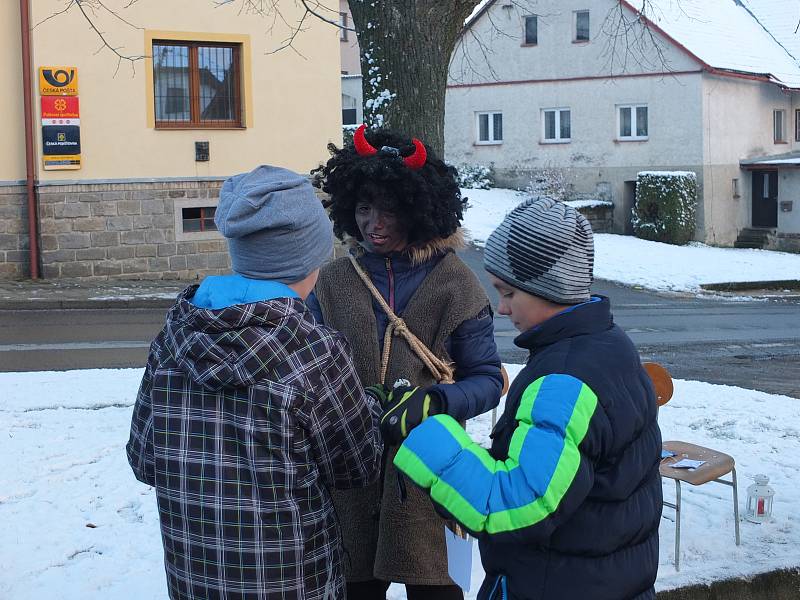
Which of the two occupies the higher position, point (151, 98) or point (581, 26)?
point (581, 26)

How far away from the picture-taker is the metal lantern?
5.35 m

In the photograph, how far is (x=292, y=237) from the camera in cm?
262

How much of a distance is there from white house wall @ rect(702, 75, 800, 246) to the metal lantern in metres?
27.8

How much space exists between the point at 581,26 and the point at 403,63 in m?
28.9

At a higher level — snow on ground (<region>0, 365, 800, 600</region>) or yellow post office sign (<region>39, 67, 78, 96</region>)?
yellow post office sign (<region>39, 67, 78, 96</region>)

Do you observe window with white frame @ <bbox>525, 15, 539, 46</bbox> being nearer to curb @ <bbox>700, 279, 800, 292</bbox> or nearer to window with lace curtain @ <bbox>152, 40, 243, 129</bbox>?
curb @ <bbox>700, 279, 800, 292</bbox>

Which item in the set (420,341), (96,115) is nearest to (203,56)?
(96,115)

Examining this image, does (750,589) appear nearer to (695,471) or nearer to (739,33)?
(695,471)

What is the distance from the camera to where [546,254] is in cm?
252

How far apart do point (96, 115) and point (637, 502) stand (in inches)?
649

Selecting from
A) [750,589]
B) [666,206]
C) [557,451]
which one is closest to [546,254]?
[557,451]

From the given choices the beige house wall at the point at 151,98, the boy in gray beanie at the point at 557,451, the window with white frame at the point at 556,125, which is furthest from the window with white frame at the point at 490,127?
the boy in gray beanie at the point at 557,451

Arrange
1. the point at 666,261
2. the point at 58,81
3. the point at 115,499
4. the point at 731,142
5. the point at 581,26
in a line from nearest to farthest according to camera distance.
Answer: the point at 115,499 < the point at 58,81 < the point at 666,261 < the point at 731,142 < the point at 581,26

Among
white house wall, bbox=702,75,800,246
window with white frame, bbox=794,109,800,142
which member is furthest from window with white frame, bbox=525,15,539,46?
window with white frame, bbox=794,109,800,142
